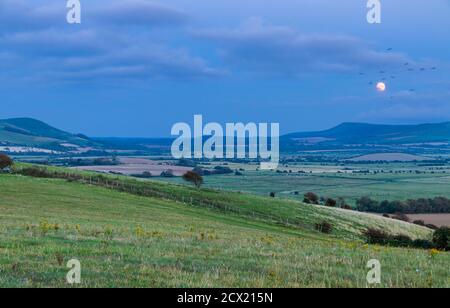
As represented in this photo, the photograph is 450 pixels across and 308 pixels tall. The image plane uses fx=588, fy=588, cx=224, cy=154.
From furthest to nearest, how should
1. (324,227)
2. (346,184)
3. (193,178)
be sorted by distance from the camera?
(346,184) < (193,178) < (324,227)

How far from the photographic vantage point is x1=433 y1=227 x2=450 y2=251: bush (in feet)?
117

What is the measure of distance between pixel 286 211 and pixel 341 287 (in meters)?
64.3

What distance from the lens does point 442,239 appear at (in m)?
36.5

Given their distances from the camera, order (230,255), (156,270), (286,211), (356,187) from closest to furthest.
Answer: (156,270) → (230,255) → (286,211) → (356,187)

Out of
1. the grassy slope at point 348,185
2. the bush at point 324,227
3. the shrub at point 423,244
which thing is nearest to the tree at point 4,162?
the grassy slope at point 348,185

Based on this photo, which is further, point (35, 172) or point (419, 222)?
point (419, 222)

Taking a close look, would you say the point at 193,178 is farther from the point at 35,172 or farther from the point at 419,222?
the point at 419,222

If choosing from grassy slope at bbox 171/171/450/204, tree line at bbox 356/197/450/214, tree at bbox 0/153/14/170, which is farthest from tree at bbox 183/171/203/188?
tree line at bbox 356/197/450/214

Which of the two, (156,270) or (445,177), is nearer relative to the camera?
(156,270)

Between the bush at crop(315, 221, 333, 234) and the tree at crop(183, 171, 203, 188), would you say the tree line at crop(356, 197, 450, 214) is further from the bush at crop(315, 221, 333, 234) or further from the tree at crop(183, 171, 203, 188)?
the bush at crop(315, 221, 333, 234)

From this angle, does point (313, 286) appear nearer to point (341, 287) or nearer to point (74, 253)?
point (341, 287)

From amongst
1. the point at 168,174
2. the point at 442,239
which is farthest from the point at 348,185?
the point at 442,239

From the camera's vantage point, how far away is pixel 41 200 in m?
56.2
